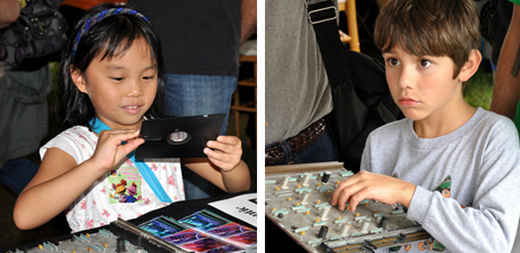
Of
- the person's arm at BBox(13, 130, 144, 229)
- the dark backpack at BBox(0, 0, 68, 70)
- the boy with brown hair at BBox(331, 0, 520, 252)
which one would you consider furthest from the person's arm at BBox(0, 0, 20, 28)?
the boy with brown hair at BBox(331, 0, 520, 252)

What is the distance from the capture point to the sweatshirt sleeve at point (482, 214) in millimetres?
758

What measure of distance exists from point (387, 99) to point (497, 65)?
18cm

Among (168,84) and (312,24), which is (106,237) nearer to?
(312,24)

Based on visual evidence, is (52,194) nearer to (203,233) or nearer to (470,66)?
(203,233)

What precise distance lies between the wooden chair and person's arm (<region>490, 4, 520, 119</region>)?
23 centimetres

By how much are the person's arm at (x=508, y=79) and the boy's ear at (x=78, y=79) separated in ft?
2.40

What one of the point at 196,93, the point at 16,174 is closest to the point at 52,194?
the point at 196,93

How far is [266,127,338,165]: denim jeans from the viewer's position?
103cm

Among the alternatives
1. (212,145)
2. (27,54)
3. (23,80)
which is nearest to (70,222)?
(212,145)

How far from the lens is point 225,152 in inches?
43.8

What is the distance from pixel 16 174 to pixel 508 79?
1663 mm

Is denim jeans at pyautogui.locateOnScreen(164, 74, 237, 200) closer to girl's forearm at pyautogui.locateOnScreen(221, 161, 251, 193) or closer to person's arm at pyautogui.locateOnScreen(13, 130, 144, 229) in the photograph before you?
girl's forearm at pyautogui.locateOnScreen(221, 161, 251, 193)

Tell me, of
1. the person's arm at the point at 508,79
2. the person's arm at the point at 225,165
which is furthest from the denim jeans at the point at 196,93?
the person's arm at the point at 508,79

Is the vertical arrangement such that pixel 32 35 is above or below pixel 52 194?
above
